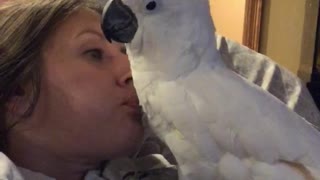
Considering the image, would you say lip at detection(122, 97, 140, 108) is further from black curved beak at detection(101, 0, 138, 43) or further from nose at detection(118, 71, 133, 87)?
black curved beak at detection(101, 0, 138, 43)

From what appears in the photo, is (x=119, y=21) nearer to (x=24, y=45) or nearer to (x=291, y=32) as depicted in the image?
(x=24, y=45)

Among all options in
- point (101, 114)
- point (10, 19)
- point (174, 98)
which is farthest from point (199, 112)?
point (10, 19)

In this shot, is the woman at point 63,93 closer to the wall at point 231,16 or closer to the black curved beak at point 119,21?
the black curved beak at point 119,21

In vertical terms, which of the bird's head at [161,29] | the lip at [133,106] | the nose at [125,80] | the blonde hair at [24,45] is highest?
the bird's head at [161,29]

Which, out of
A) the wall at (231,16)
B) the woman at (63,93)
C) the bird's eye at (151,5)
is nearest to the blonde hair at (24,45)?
the woman at (63,93)

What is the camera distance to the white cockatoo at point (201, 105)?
87cm

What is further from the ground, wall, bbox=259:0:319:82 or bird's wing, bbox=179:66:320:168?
bird's wing, bbox=179:66:320:168

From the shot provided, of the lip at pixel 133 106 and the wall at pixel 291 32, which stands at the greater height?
the lip at pixel 133 106

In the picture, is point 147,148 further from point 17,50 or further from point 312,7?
point 312,7

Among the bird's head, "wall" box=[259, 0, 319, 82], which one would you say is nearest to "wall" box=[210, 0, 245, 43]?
"wall" box=[259, 0, 319, 82]

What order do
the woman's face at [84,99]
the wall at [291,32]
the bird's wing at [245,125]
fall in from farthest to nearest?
the wall at [291,32], the woman's face at [84,99], the bird's wing at [245,125]

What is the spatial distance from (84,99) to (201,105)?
0.23 m

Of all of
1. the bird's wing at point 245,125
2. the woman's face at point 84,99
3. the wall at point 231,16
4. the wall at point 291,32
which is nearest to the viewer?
the bird's wing at point 245,125

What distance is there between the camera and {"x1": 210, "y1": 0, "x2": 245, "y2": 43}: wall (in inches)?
112
